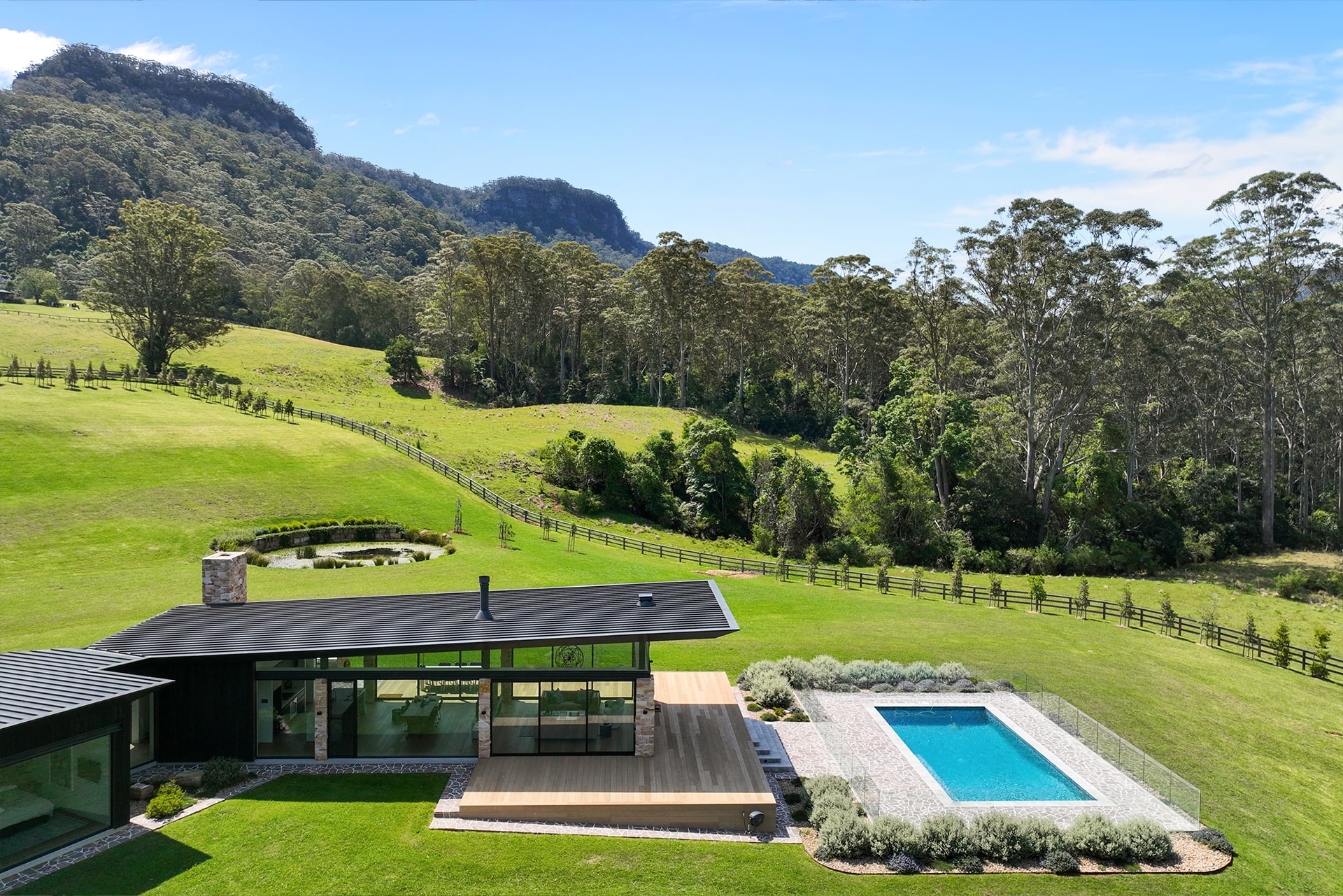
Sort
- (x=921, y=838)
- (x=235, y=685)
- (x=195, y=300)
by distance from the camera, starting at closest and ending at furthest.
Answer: (x=921, y=838), (x=235, y=685), (x=195, y=300)

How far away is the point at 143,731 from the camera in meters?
15.1

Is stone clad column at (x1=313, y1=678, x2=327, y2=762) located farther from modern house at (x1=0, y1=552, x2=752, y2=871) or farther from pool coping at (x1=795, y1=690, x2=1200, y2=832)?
pool coping at (x1=795, y1=690, x2=1200, y2=832)

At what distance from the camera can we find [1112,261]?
130 feet

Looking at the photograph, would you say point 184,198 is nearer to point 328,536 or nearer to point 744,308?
point 744,308

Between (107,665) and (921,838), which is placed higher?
(107,665)

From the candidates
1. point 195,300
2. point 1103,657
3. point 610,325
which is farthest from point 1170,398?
point 195,300

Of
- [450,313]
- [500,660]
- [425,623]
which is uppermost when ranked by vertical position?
[450,313]

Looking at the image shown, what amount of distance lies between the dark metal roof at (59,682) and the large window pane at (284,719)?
2.24m

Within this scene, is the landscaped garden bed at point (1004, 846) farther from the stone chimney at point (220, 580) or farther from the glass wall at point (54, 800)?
the stone chimney at point (220, 580)

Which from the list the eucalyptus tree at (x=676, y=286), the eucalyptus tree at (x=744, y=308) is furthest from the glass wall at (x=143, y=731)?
the eucalyptus tree at (x=744, y=308)

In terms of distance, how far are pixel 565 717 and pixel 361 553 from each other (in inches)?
820

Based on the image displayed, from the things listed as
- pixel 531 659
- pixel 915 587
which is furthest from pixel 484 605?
pixel 915 587

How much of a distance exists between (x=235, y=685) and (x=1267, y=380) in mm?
49997

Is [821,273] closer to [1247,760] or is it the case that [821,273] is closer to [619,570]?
[619,570]
